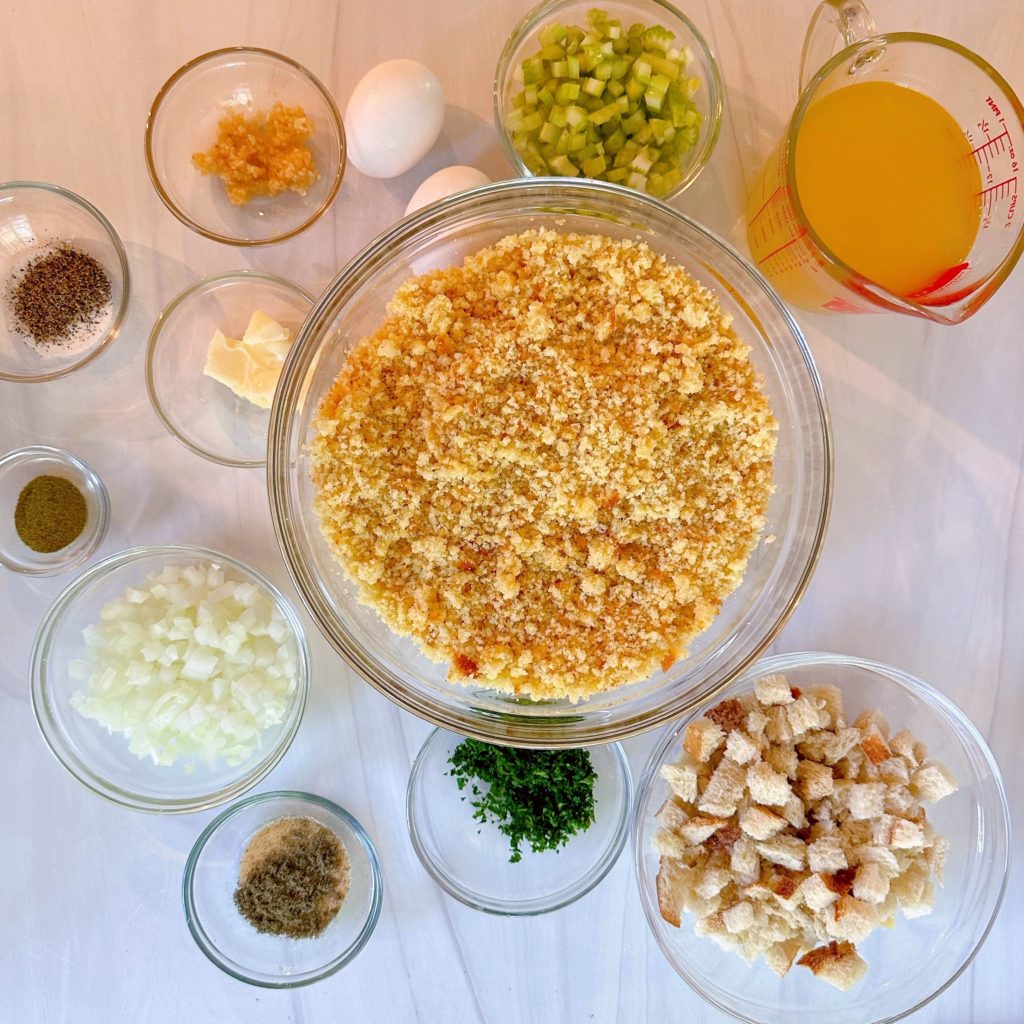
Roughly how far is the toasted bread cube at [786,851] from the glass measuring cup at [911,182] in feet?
2.71

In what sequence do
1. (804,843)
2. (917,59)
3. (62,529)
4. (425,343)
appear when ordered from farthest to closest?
(62,529) → (804,843) → (917,59) → (425,343)

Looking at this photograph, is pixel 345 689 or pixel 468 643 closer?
pixel 468 643

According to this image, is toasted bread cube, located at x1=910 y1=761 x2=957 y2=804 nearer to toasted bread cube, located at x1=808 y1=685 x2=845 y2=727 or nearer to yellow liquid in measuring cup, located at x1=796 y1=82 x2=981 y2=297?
toasted bread cube, located at x1=808 y1=685 x2=845 y2=727

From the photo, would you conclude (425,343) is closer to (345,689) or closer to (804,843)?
(345,689)

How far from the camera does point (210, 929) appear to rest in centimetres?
154

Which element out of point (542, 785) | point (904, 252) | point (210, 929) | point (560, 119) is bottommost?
point (210, 929)

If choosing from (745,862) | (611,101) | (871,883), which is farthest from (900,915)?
(611,101)

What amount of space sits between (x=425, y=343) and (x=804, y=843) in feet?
3.25

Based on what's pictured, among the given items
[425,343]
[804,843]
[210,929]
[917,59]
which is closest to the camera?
[425,343]

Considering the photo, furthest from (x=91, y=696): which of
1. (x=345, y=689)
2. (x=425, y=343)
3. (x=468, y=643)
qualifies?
(x=425, y=343)

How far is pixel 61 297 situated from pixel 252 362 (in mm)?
378

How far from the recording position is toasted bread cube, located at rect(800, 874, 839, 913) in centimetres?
126

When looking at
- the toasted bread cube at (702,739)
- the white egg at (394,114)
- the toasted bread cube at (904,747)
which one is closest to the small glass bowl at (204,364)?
the white egg at (394,114)

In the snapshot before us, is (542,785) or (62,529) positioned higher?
(62,529)
